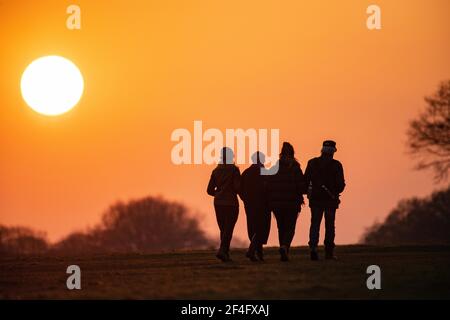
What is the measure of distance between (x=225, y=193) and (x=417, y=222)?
6735 cm

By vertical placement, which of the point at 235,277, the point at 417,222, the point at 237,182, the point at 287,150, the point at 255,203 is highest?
the point at 287,150

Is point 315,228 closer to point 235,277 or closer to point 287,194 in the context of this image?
point 287,194

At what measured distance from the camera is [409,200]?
11019cm

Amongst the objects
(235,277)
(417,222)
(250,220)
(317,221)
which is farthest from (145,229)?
(235,277)

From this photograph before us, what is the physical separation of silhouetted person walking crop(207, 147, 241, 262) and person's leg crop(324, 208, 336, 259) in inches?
76.0

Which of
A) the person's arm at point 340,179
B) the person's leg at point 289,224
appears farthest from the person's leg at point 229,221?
the person's arm at point 340,179

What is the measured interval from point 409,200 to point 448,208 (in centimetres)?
2125

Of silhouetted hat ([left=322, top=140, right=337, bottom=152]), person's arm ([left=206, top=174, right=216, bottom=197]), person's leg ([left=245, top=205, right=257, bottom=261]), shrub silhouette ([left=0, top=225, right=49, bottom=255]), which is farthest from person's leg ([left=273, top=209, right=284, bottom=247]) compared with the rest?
shrub silhouette ([left=0, top=225, right=49, bottom=255])

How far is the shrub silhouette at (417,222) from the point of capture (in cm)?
8681

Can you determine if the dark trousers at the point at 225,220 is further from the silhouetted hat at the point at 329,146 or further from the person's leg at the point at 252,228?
the silhouetted hat at the point at 329,146

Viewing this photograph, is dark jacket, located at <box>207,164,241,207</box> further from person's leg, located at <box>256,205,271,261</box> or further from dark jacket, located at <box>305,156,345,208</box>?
dark jacket, located at <box>305,156,345,208</box>

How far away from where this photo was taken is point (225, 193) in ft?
100

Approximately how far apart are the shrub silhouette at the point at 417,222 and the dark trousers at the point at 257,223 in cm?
4551

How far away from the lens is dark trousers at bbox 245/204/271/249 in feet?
100
